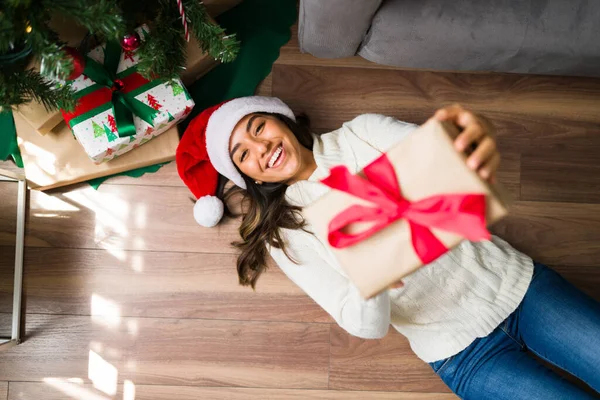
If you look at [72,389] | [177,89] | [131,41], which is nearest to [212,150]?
[177,89]

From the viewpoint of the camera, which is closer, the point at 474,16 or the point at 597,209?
the point at 474,16

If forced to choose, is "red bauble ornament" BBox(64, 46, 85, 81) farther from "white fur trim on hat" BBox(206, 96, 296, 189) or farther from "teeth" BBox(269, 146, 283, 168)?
"teeth" BBox(269, 146, 283, 168)

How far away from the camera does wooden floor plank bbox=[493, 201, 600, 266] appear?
5.27ft

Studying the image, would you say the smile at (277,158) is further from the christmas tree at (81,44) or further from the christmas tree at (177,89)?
the christmas tree at (177,89)

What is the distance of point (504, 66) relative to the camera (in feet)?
4.76

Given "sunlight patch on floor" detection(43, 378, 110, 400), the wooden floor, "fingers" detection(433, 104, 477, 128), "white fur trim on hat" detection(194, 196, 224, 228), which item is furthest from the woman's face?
"sunlight patch on floor" detection(43, 378, 110, 400)

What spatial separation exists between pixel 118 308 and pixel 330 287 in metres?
0.71

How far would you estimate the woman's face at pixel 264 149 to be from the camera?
4.15ft

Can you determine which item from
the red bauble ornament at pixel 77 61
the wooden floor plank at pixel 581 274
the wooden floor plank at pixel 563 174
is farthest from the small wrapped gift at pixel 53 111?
the wooden floor plank at pixel 581 274

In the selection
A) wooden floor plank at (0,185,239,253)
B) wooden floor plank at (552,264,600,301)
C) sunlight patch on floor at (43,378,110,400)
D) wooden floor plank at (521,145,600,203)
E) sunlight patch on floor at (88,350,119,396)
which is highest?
wooden floor plank at (521,145,600,203)

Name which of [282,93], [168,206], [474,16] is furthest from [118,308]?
[474,16]

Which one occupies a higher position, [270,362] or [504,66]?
[504,66]

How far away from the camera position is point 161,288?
1.59 meters

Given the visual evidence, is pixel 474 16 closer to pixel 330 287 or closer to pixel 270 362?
pixel 330 287
